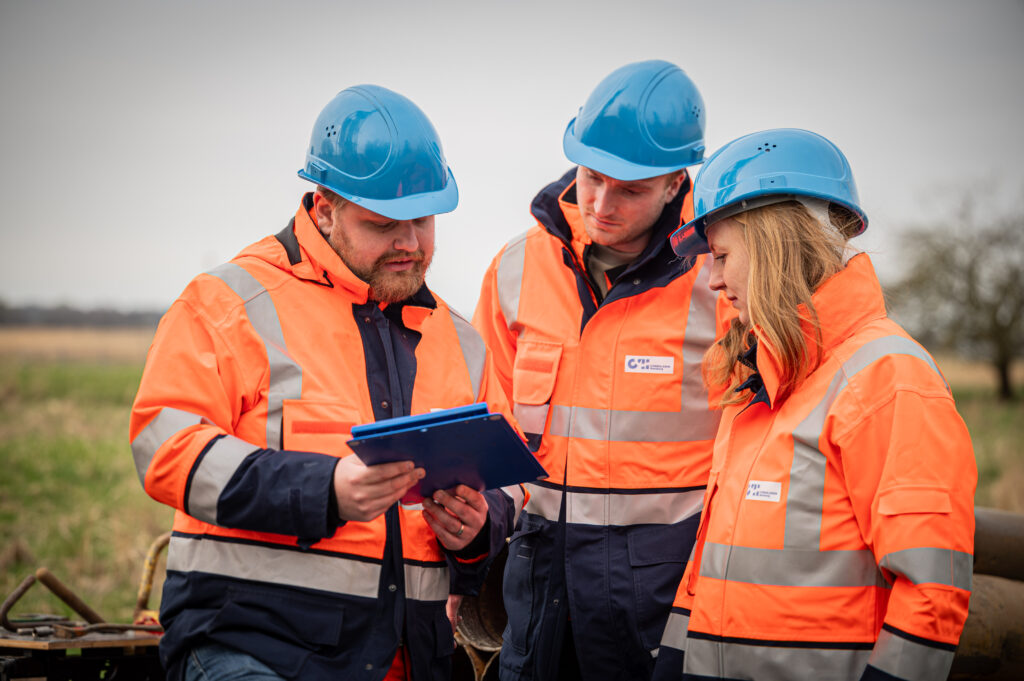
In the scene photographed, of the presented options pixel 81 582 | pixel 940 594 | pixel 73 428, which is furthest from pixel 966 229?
pixel 940 594

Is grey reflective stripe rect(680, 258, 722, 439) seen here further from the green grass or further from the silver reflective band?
the green grass

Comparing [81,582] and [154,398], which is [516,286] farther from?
[81,582]

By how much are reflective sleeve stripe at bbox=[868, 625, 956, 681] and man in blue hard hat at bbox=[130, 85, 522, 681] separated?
3.83 ft

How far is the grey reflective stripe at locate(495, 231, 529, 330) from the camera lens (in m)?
3.71

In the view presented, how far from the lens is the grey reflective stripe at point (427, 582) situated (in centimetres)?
262

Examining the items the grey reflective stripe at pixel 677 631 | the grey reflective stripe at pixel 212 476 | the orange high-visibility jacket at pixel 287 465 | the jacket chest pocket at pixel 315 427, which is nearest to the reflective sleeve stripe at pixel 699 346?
the grey reflective stripe at pixel 677 631

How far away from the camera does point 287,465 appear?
2.31m

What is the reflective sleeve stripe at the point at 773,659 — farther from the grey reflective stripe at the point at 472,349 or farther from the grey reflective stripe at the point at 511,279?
the grey reflective stripe at the point at 511,279

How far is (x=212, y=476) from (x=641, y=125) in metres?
2.09

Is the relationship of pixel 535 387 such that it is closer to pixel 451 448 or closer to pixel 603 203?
pixel 603 203

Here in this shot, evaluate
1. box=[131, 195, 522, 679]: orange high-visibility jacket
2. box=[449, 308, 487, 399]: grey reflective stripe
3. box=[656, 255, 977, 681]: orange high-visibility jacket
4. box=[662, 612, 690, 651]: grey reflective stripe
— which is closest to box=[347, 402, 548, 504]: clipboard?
box=[131, 195, 522, 679]: orange high-visibility jacket

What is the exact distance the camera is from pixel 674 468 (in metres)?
3.36

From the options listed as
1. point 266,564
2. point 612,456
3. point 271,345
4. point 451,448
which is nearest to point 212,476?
point 266,564

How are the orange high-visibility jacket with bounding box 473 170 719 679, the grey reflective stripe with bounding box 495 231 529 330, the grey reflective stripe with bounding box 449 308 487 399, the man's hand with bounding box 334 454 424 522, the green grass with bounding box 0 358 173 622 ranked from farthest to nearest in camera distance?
the green grass with bounding box 0 358 173 622 < the grey reflective stripe with bounding box 495 231 529 330 < the orange high-visibility jacket with bounding box 473 170 719 679 < the grey reflective stripe with bounding box 449 308 487 399 < the man's hand with bounding box 334 454 424 522
